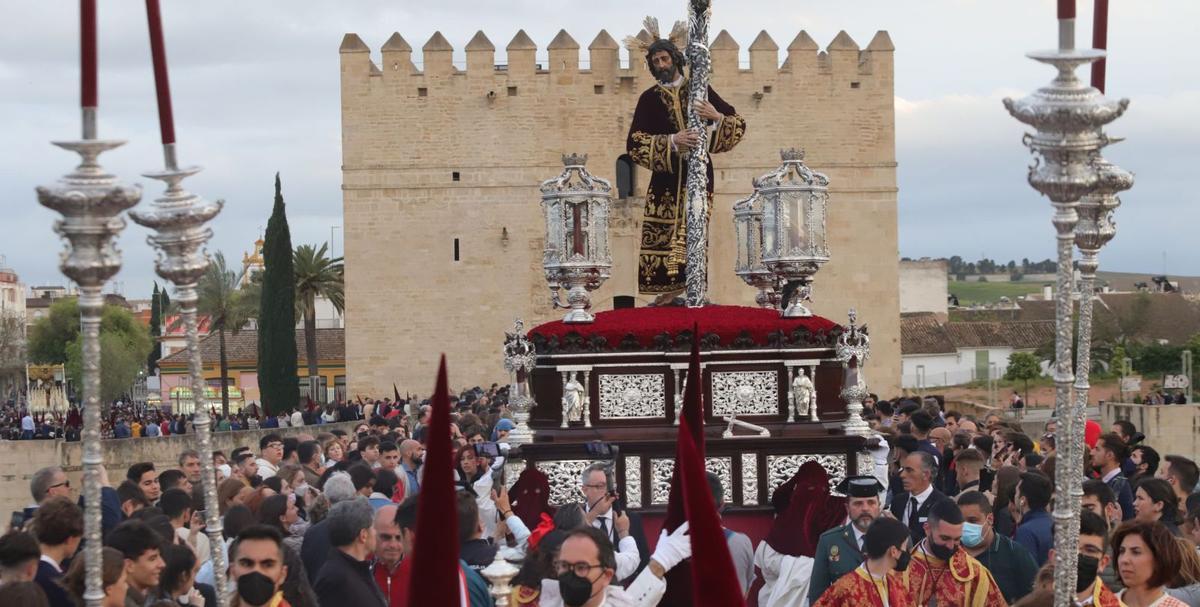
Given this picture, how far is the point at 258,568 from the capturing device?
5.43 m

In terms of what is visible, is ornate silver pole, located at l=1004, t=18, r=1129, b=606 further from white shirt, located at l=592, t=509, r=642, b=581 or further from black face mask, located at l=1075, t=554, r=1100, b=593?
white shirt, located at l=592, t=509, r=642, b=581

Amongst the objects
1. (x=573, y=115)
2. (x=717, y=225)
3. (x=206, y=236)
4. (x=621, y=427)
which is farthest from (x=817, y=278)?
(x=206, y=236)

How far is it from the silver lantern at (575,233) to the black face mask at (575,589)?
5058 mm

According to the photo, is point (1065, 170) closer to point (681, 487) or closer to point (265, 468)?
point (681, 487)

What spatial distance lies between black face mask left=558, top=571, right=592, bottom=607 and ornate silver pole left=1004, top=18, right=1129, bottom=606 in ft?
4.73

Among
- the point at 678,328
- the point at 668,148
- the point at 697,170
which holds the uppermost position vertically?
the point at 668,148

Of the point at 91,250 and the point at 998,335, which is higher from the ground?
the point at 91,250

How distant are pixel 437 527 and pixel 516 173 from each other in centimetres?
3334

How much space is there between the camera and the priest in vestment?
34.9 ft

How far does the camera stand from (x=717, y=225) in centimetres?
3697

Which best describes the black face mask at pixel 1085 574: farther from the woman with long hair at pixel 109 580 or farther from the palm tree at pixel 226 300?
the palm tree at pixel 226 300

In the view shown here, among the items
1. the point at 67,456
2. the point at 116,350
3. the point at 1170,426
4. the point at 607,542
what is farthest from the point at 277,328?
the point at 607,542

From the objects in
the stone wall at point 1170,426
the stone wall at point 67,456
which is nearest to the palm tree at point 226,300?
the stone wall at point 67,456

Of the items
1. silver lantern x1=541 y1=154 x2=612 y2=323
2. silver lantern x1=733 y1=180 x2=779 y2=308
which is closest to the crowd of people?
silver lantern x1=541 y1=154 x2=612 y2=323
